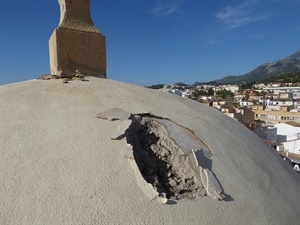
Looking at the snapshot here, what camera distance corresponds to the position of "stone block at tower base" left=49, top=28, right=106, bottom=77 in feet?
17.9

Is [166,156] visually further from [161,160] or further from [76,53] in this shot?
[76,53]

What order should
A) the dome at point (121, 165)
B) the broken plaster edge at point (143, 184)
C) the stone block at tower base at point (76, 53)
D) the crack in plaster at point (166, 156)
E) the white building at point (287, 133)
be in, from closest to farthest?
1. the dome at point (121, 165)
2. the broken plaster edge at point (143, 184)
3. the crack in plaster at point (166, 156)
4. the stone block at tower base at point (76, 53)
5. the white building at point (287, 133)

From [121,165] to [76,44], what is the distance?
334cm

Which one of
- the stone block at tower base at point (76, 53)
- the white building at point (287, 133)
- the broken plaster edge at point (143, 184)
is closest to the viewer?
the broken plaster edge at point (143, 184)

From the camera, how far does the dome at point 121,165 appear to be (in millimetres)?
2736

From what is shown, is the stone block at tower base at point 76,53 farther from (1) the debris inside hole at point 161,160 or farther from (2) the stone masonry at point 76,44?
(1) the debris inside hole at point 161,160

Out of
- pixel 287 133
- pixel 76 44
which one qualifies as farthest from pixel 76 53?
pixel 287 133

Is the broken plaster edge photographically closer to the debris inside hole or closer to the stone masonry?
the debris inside hole

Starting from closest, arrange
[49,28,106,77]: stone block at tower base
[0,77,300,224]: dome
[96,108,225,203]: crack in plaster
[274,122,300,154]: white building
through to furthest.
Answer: [0,77,300,224]: dome, [96,108,225,203]: crack in plaster, [49,28,106,77]: stone block at tower base, [274,122,300,154]: white building

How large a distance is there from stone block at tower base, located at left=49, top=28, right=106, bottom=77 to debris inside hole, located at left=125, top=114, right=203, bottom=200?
2.25 metres

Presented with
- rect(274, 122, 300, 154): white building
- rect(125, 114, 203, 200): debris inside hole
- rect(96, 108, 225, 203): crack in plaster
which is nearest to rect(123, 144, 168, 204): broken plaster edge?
rect(96, 108, 225, 203): crack in plaster

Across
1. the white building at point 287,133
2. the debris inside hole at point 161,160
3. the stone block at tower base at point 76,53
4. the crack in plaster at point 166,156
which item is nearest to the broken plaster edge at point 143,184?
the crack in plaster at point 166,156

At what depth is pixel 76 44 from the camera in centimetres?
562

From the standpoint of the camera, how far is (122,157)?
3.25 m
